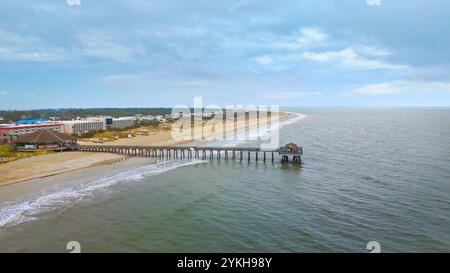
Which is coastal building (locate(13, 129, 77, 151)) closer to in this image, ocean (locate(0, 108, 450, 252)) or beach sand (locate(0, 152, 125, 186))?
beach sand (locate(0, 152, 125, 186))

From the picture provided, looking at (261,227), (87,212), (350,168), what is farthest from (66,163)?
(350,168)

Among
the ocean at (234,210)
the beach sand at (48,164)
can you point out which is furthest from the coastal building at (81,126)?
the ocean at (234,210)

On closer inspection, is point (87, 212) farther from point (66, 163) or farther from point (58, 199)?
point (66, 163)

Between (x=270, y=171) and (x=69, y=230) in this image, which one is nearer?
(x=69, y=230)

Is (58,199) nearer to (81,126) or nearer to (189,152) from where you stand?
(189,152)

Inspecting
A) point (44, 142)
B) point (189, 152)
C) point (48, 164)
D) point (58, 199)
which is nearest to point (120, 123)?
point (44, 142)
